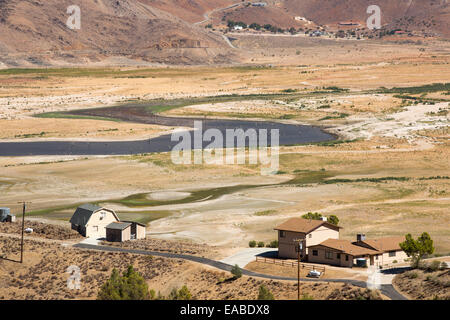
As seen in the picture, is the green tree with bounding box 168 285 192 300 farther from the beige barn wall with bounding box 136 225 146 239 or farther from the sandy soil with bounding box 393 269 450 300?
the beige barn wall with bounding box 136 225 146 239

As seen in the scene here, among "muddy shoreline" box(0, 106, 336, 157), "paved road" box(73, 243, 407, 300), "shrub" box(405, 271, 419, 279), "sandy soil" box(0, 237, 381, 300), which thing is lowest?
"sandy soil" box(0, 237, 381, 300)

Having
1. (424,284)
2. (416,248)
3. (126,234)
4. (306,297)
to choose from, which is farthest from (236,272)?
(126,234)

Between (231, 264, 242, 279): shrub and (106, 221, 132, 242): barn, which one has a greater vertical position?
(106, 221, 132, 242): barn

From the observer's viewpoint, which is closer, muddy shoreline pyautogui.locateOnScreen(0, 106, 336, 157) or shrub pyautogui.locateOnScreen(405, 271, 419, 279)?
shrub pyautogui.locateOnScreen(405, 271, 419, 279)

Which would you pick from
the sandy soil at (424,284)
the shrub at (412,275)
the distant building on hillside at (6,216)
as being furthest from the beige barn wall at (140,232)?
the shrub at (412,275)

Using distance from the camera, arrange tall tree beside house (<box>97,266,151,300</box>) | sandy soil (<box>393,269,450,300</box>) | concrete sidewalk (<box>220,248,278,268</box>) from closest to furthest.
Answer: sandy soil (<box>393,269,450,300</box>)
tall tree beside house (<box>97,266,151,300</box>)
concrete sidewalk (<box>220,248,278,268</box>)

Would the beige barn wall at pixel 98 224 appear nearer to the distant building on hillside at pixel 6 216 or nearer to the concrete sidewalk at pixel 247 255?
the distant building on hillside at pixel 6 216

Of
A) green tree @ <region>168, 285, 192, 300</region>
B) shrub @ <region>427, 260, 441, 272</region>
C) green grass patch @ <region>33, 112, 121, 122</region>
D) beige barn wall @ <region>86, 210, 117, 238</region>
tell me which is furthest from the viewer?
green grass patch @ <region>33, 112, 121, 122</region>

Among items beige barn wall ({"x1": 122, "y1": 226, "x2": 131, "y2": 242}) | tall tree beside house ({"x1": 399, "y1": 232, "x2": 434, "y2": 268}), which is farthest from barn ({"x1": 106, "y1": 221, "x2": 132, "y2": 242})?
tall tree beside house ({"x1": 399, "y1": 232, "x2": 434, "y2": 268})

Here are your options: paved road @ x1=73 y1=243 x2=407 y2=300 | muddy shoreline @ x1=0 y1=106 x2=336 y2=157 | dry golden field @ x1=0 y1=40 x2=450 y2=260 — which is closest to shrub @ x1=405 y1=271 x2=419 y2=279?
paved road @ x1=73 y1=243 x2=407 y2=300

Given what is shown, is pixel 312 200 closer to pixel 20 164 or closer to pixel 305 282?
pixel 305 282
